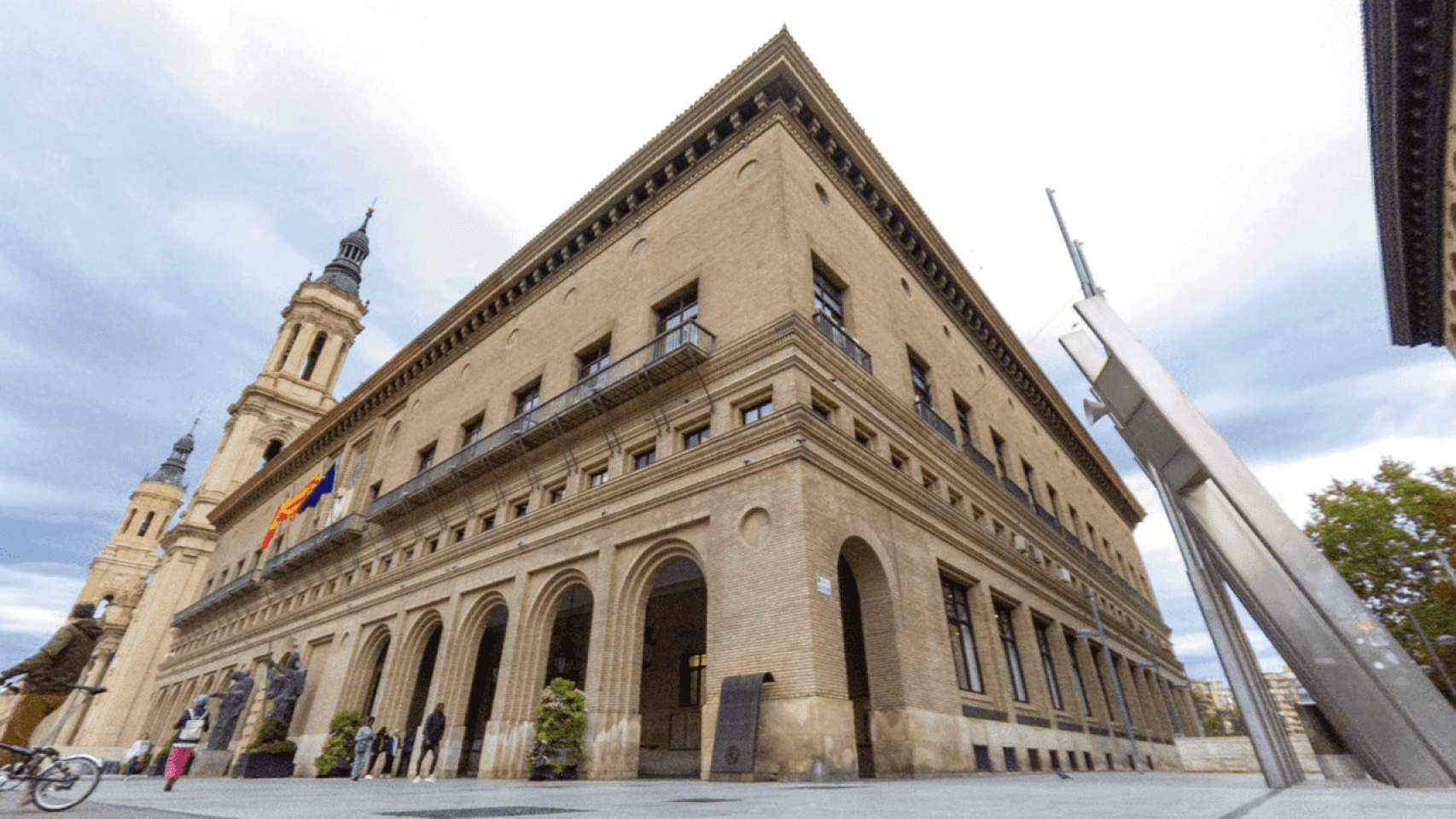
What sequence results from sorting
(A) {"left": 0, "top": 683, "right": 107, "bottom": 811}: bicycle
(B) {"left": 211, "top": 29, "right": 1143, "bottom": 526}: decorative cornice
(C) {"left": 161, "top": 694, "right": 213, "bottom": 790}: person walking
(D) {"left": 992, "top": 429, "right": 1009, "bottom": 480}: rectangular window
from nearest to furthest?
(A) {"left": 0, "top": 683, "right": 107, "bottom": 811}: bicycle < (C) {"left": 161, "top": 694, "right": 213, "bottom": 790}: person walking < (B) {"left": 211, "top": 29, "right": 1143, "bottom": 526}: decorative cornice < (D) {"left": 992, "top": 429, "right": 1009, "bottom": 480}: rectangular window

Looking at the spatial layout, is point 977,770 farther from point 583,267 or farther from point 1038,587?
point 583,267

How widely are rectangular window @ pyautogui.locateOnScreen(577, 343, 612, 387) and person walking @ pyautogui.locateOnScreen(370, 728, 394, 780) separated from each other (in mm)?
13017

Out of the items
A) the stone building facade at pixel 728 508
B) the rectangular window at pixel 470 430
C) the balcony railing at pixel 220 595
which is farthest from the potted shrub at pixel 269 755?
the balcony railing at pixel 220 595

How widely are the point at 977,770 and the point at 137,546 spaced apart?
372ft

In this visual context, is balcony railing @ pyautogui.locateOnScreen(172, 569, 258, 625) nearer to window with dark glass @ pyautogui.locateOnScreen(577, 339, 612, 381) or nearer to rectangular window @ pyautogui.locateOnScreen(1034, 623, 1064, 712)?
window with dark glass @ pyautogui.locateOnScreen(577, 339, 612, 381)

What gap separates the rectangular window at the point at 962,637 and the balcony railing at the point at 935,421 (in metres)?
4.93

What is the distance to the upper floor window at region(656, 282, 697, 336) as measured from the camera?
19.2 m

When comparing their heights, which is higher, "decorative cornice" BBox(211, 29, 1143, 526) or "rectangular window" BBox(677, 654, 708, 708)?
"decorative cornice" BBox(211, 29, 1143, 526)

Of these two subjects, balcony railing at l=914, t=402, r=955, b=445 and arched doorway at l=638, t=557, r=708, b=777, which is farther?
balcony railing at l=914, t=402, r=955, b=445

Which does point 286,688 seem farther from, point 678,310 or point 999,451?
point 999,451

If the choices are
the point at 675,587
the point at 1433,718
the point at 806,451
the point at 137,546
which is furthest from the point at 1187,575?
the point at 137,546

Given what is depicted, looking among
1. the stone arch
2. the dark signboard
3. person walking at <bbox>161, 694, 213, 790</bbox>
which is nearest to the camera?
the dark signboard

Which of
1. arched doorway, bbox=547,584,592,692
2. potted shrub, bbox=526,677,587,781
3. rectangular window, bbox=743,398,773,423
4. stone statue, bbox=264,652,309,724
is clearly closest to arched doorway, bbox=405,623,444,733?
stone statue, bbox=264,652,309,724

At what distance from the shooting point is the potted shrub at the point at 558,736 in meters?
13.1
